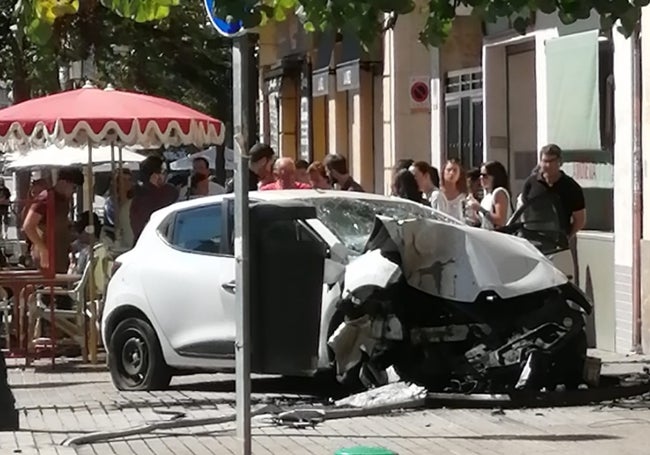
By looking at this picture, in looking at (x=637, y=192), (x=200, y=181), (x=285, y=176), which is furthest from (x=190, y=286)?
(x=200, y=181)

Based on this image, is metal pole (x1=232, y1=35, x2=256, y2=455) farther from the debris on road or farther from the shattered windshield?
the shattered windshield

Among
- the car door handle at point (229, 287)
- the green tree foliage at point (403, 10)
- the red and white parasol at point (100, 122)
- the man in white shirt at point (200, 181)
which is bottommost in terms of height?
the car door handle at point (229, 287)

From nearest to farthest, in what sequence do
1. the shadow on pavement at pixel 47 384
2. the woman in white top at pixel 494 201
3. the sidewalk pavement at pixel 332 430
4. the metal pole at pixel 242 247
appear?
the metal pole at pixel 242 247 → the sidewalk pavement at pixel 332 430 → the shadow on pavement at pixel 47 384 → the woman in white top at pixel 494 201

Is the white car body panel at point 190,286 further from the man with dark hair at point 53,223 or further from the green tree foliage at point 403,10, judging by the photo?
the green tree foliage at point 403,10

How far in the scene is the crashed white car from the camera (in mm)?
11656

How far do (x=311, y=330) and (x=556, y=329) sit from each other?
3583mm

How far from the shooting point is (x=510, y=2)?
9.28m

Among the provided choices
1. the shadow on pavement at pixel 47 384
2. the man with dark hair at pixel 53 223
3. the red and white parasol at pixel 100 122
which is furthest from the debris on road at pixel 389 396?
the man with dark hair at pixel 53 223

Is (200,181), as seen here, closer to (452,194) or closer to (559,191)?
(452,194)

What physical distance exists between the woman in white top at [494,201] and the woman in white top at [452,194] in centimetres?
18

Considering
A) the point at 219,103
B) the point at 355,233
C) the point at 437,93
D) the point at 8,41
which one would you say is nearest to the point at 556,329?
the point at 355,233

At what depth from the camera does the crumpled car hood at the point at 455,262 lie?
1159 cm

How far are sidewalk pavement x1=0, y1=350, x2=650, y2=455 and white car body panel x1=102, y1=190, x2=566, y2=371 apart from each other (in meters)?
0.51

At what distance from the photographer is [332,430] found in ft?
35.0
